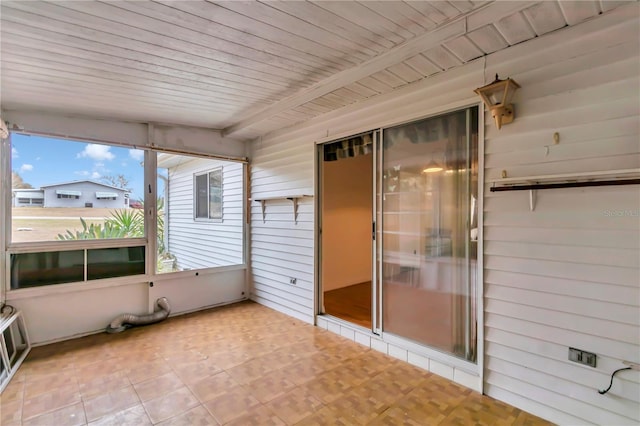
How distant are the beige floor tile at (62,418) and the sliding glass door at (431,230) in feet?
8.34

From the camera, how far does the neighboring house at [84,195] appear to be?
348 cm

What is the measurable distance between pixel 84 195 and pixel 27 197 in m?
0.49

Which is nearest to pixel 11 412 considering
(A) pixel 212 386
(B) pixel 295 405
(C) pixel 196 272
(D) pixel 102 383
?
(D) pixel 102 383

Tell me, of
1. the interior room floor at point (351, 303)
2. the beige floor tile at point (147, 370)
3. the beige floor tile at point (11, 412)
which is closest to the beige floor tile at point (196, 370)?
the beige floor tile at point (147, 370)

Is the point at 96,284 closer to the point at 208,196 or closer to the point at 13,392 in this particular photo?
the point at 13,392

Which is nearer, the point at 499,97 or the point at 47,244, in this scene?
the point at 499,97

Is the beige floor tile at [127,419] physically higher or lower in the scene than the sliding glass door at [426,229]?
lower

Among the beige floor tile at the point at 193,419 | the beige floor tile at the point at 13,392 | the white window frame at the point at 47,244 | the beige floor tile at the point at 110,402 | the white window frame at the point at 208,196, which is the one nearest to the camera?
the beige floor tile at the point at 193,419

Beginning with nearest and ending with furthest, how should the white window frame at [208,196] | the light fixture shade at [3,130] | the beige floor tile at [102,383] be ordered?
the beige floor tile at [102,383] < the light fixture shade at [3,130] < the white window frame at [208,196]

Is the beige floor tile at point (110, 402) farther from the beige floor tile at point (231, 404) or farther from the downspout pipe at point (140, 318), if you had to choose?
the downspout pipe at point (140, 318)

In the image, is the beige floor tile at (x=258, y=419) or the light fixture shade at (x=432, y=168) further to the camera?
the light fixture shade at (x=432, y=168)

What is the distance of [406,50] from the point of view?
7.45ft

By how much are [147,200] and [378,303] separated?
10.6 feet

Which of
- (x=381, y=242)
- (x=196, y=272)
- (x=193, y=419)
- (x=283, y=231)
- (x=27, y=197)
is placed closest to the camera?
(x=193, y=419)
